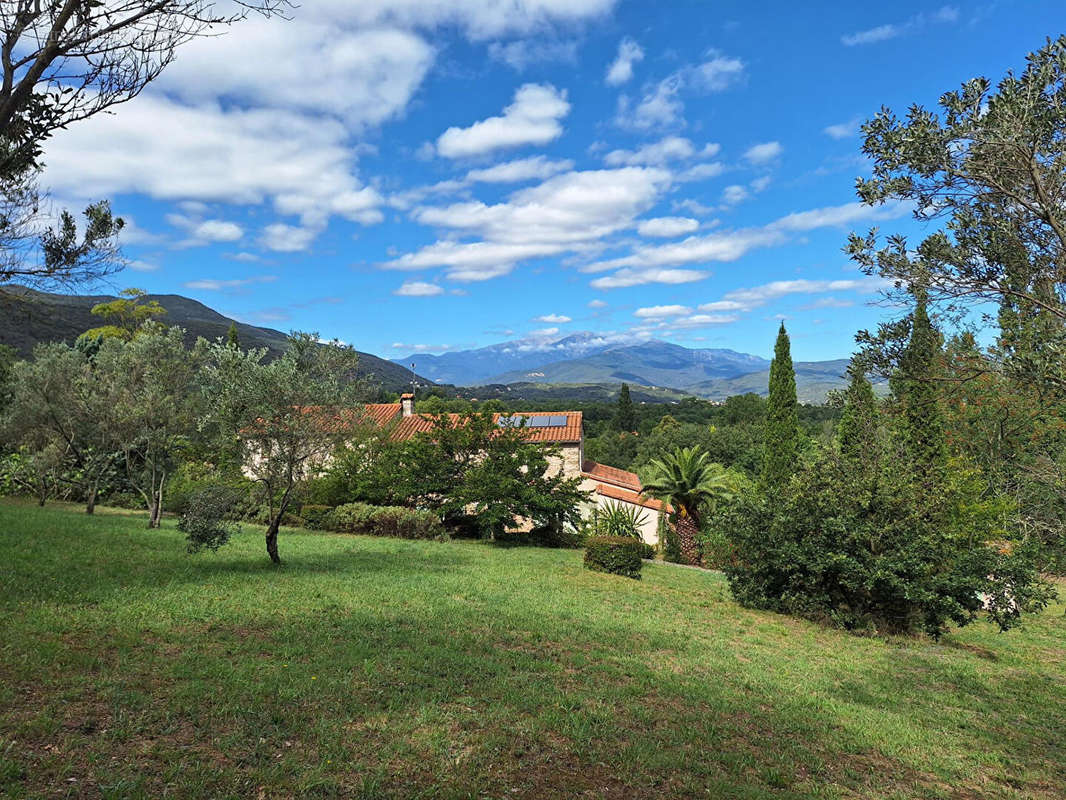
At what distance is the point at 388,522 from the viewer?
22281 mm

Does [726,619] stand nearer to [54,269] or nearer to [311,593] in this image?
[311,593]

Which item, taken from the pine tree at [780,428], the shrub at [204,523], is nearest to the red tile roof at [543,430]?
the pine tree at [780,428]

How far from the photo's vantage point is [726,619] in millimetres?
13039

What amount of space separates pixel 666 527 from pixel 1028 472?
21544mm

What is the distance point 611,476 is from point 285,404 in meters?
24.3

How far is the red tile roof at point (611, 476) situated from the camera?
104ft

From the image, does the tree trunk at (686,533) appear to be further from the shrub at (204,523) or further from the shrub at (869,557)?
the shrub at (204,523)

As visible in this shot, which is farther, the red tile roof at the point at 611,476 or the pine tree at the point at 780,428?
the red tile roof at the point at 611,476

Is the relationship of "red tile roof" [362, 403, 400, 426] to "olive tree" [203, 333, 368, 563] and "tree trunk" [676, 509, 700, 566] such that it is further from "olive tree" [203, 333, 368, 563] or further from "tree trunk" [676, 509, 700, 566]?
"tree trunk" [676, 509, 700, 566]

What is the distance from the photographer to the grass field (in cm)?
497

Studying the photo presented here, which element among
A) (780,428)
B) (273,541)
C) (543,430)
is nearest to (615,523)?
(543,430)

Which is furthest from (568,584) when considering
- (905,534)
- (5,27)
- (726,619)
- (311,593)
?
(5,27)

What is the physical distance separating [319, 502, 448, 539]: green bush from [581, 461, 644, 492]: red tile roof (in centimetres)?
1026

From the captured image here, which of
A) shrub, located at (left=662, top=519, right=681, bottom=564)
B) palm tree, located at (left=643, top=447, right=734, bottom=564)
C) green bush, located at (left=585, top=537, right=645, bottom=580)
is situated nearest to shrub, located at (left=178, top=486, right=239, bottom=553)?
green bush, located at (left=585, top=537, right=645, bottom=580)
